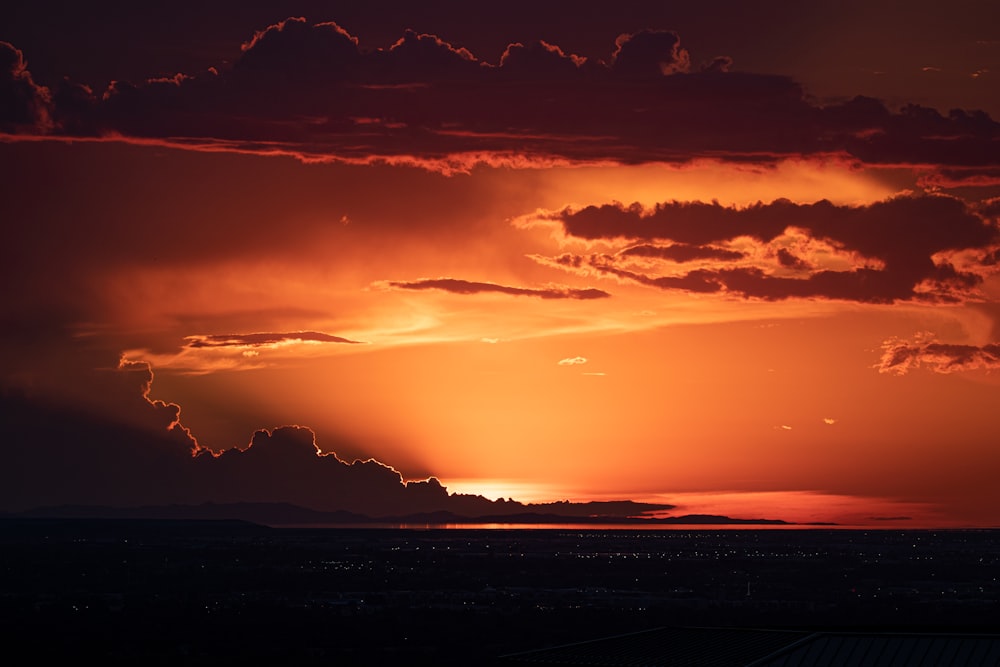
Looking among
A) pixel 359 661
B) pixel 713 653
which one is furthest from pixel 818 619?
pixel 713 653

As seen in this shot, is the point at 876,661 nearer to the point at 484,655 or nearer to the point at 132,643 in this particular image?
the point at 484,655

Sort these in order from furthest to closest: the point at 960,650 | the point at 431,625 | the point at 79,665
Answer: the point at 431,625, the point at 79,665, the point at 960,650

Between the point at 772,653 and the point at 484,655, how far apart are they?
4135 inches

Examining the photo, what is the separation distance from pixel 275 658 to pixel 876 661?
111m

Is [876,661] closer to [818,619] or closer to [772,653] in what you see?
[772,653]

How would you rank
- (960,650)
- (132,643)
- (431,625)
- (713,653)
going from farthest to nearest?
(431,625), (132,643), (713,653), (960,650)

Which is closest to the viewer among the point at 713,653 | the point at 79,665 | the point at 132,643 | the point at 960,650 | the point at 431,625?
the point at 960,650

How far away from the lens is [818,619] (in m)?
194

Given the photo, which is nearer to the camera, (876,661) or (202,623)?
(876,661)

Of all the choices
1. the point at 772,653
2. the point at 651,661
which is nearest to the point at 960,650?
the point at 772,653

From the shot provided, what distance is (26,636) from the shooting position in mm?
171750

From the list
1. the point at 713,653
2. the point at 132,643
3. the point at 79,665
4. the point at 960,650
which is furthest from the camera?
the point at 132,643

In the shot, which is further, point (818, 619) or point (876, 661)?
point (818, 619)

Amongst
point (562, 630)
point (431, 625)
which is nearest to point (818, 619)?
point (562, 630)
